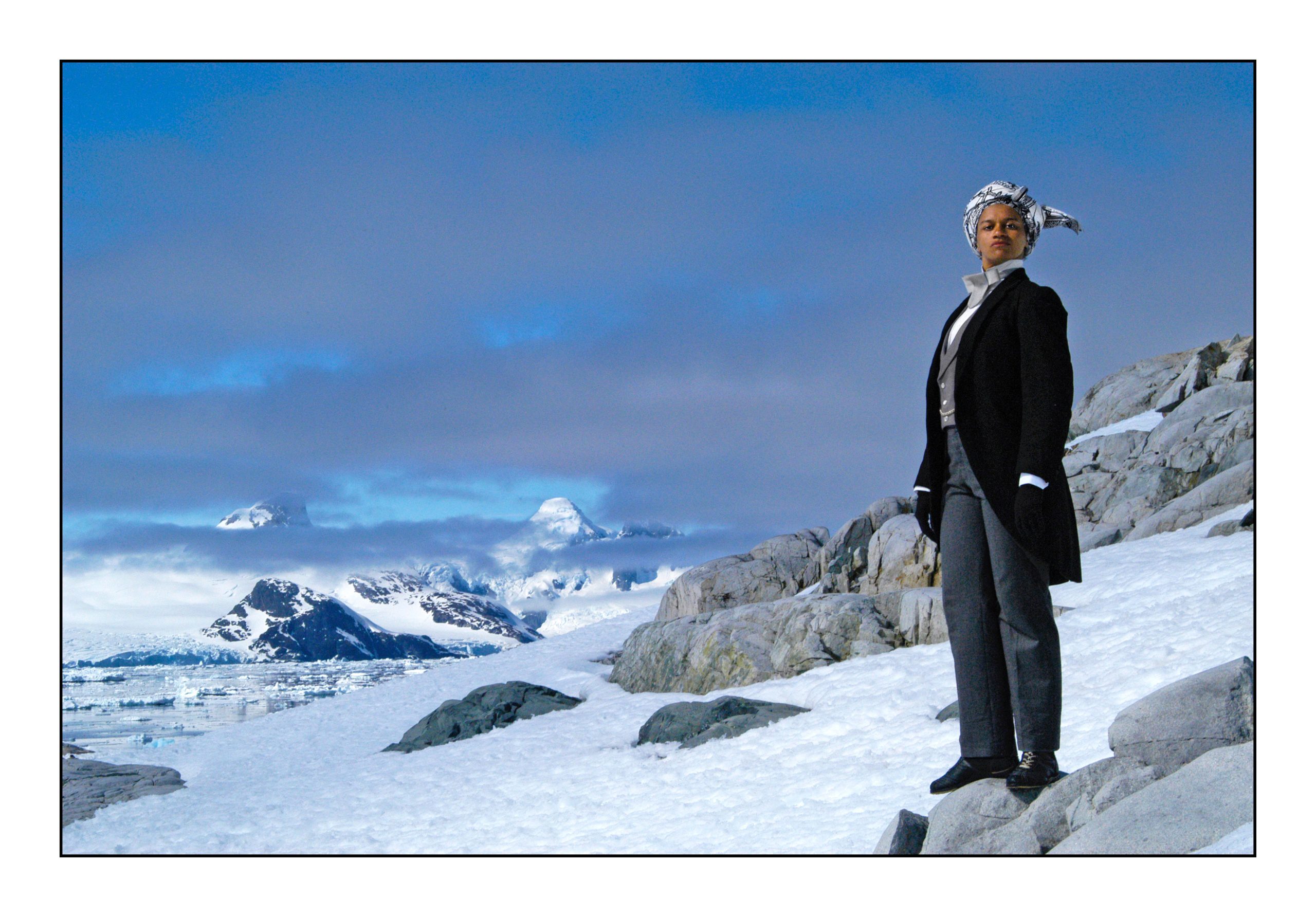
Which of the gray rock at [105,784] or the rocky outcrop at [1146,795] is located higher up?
the rocky outcrop at [1146,795]

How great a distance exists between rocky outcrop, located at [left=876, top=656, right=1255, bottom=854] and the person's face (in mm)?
2123

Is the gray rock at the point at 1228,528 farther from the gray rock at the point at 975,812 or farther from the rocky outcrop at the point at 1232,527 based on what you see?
the gray rock at the point at 975,812

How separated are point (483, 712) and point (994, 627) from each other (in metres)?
10.5

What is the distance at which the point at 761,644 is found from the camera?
1377cm

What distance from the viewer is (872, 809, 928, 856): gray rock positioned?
4.48m

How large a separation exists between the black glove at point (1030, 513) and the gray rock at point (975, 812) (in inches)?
43.9

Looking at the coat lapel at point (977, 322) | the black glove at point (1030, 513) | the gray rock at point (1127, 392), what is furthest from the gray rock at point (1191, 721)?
the gray rock at point (1127, 392)

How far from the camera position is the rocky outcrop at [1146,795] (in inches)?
144

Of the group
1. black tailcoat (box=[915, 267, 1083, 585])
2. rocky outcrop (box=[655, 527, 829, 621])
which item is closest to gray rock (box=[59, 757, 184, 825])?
rocky outcrop (box=[655, 527, 829, 621])

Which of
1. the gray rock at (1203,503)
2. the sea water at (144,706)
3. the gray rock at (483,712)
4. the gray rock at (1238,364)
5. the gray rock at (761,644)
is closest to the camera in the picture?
the sea water at (144,706)

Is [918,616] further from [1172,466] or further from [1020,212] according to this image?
[1172,466]

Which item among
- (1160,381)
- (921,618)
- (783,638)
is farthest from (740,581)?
(1160,381)

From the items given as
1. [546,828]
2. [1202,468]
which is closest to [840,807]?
[546,828]
